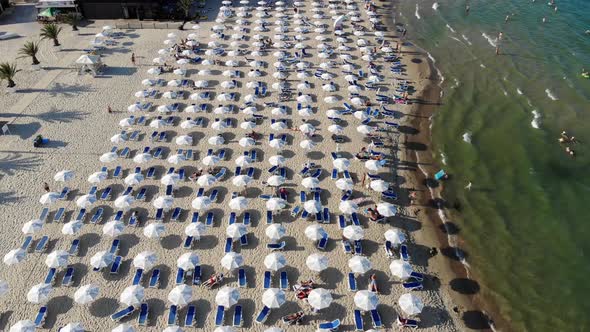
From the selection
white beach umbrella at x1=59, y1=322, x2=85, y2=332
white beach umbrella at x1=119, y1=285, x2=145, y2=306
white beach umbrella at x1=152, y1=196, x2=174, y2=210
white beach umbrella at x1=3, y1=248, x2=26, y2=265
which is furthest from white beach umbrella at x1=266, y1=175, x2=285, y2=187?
white beach umbrella at x1=3, y1=248, x2=26, y2=265

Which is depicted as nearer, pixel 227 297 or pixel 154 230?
pixel 227 297

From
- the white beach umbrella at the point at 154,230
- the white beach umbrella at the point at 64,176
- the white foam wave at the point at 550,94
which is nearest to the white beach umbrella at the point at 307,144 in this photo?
the white beach umbrella at the point at 154,230

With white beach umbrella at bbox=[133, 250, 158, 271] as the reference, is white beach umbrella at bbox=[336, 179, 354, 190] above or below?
above

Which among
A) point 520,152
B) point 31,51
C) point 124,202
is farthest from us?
point 31,51

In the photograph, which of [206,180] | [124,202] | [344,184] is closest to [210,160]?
[206,180]

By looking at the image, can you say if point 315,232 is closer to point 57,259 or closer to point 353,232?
point 353,232

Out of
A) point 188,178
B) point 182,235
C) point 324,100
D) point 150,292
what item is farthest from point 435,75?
point 150,292

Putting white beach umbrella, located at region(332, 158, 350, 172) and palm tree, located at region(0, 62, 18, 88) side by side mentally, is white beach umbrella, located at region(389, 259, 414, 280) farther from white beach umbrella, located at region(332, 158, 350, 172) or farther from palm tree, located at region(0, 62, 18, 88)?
palm tree, located at region(0, 62, 18, 88)
